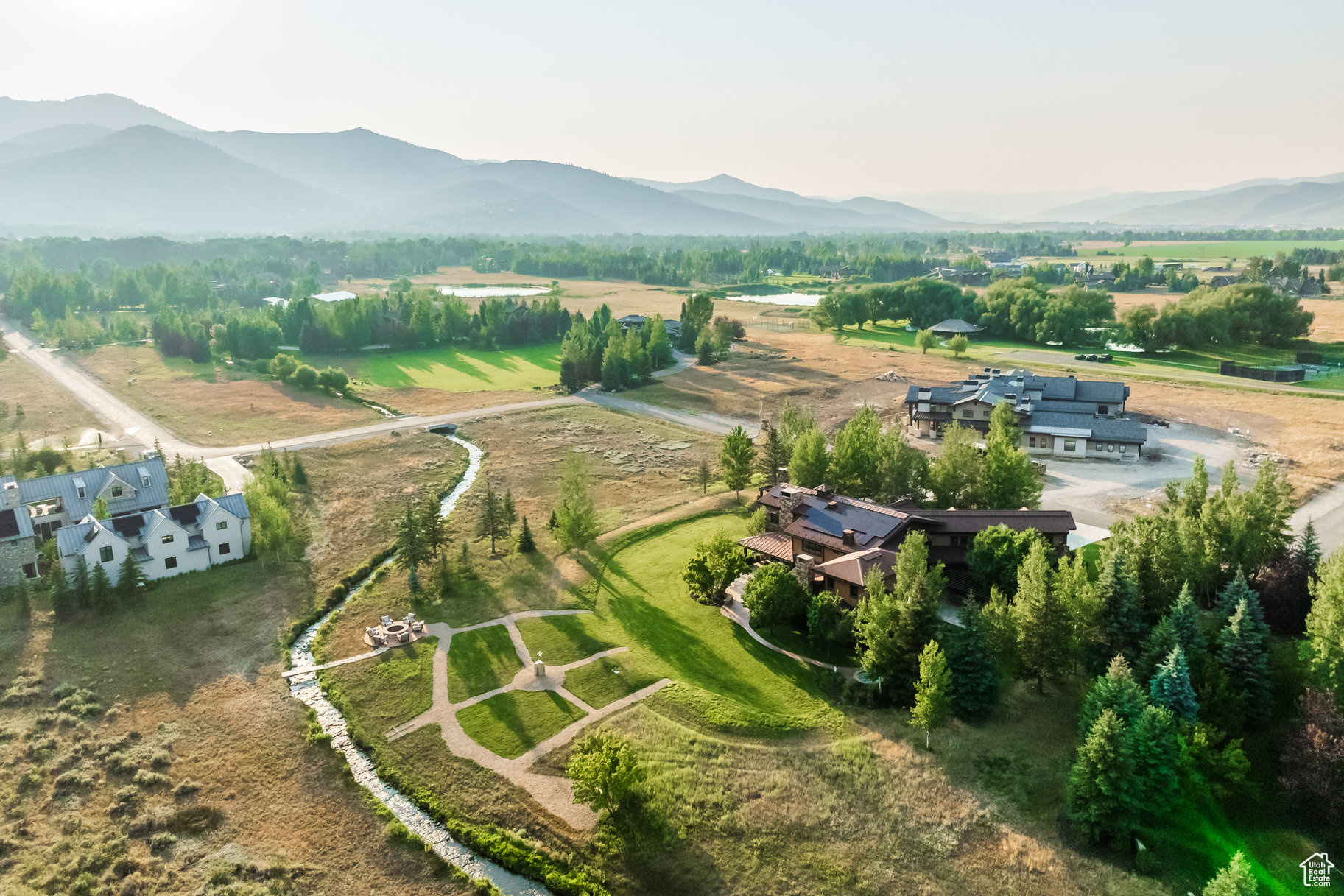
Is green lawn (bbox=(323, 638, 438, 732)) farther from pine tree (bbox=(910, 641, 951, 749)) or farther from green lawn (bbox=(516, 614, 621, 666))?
pine tree (bbox=(910, 641, 951, 749))

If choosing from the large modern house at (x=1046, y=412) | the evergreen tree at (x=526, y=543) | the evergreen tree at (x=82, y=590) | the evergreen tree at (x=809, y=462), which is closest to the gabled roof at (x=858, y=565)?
the evergreen tree at (x=809, y=462)

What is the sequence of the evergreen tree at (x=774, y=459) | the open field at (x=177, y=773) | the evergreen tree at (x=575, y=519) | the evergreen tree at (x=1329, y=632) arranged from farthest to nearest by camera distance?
the evergreen tree at (x=774, y=459)
the evergreen tree at (x=575, y=519)
the evergreen tree at (x=1329, y=632)
the open field at (x=177, y=773)

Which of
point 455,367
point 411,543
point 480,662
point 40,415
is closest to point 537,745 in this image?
point 480,662

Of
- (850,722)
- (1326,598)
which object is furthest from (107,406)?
(1326,598)

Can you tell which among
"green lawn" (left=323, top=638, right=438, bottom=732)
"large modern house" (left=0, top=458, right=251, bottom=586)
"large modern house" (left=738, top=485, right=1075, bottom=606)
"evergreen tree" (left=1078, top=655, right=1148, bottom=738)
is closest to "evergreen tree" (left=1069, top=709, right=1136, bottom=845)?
"evergreen tree" (left=1078, top=655, right=1148, bottom=738)

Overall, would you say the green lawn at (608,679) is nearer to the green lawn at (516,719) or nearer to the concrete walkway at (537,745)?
the concrete walkway at (537,745)

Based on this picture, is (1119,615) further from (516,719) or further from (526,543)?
(526,543)

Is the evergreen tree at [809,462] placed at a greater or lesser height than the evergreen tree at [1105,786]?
greater
